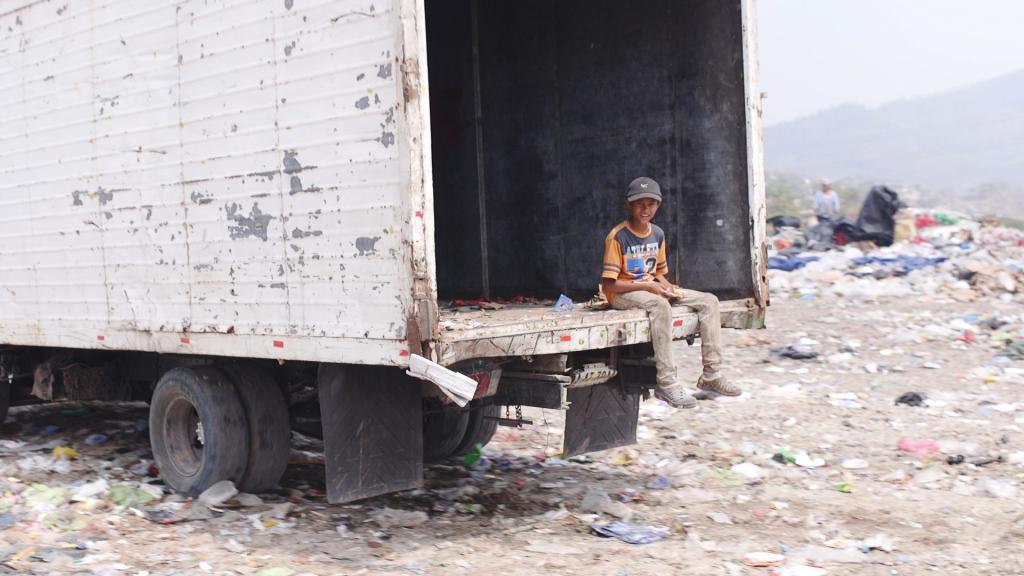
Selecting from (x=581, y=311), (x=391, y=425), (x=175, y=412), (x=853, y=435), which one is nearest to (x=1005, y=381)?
(x=853, y=435)

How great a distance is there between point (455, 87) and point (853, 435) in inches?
157

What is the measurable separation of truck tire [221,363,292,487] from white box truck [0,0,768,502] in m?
0.01

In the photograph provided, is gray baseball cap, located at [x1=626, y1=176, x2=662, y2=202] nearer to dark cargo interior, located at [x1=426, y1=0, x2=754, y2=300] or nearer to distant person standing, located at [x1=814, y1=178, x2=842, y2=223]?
dark cargo interior, located at [x1=426, y1=0, x2=754, y2=300]

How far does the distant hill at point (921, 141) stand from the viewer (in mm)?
60031

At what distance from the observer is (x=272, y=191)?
15.8ft

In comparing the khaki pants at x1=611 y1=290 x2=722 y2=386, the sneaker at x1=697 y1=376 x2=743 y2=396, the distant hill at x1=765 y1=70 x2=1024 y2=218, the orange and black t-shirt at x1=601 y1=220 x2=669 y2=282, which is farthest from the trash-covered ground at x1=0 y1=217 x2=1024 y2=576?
the distant hill at x1=765 y1=70 x2=1024 y2=218

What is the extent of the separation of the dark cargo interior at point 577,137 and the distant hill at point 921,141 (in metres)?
46.0

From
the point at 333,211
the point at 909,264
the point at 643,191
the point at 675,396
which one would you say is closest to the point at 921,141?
the point at 909,264

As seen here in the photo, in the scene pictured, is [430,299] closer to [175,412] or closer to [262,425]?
[262,425]

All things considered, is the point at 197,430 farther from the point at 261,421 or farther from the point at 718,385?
the point at 718,385

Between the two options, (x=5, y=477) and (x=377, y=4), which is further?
(x=5, y=477)

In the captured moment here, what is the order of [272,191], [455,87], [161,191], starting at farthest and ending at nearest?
1. [455,87]
2. [161,191]
3. [272,191]

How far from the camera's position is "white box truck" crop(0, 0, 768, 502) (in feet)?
14.5

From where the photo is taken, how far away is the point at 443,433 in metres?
6.70
